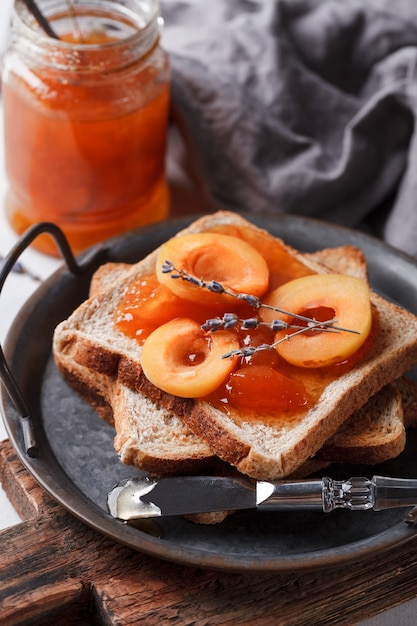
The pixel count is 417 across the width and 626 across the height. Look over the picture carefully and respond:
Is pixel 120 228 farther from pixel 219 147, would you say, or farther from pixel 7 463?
pixel 7 463

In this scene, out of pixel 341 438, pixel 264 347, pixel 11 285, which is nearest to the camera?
pixel 264 347

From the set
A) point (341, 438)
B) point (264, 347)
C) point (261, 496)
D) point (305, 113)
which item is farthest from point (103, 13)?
point (261, 496)

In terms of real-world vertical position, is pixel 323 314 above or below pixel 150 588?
above

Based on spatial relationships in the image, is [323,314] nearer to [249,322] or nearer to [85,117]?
[249,322]

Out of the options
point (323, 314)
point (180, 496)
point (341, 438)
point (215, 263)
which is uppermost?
point (215, 263)

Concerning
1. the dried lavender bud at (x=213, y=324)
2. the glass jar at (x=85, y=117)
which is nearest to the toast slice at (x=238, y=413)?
the dried lavender bud at (x=213, y=324)

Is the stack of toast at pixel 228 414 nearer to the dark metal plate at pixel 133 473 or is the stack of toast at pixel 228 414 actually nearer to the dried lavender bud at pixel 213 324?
the dark metal plate at pixel 133 473
